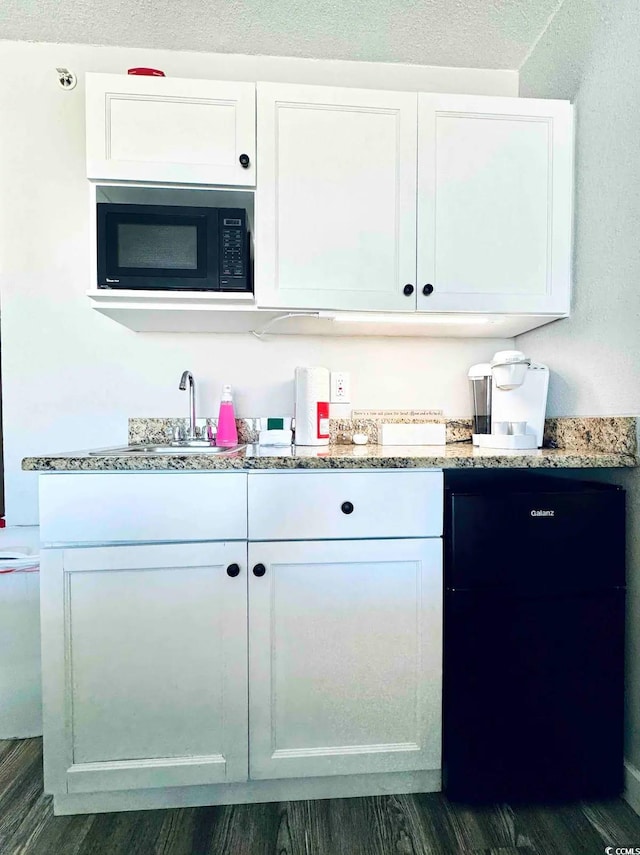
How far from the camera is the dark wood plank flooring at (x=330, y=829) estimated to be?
114cm

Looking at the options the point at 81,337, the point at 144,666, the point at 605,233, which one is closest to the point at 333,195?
the point at 605,233

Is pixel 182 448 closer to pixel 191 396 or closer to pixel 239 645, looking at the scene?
pixel 191 396

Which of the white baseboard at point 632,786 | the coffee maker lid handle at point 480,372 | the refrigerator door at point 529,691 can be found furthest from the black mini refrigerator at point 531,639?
the coffee maker lid handle at point 480,372

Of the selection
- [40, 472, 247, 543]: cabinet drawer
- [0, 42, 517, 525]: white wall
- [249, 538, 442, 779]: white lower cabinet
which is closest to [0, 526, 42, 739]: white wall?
[0, 42, 517, 525]: white wall

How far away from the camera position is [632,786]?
1268 millimetres

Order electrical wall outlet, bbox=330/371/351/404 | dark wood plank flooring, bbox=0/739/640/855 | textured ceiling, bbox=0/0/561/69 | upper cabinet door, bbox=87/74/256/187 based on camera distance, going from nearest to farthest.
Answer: dark wood plank flooring, bbox=0/739/640/855
upper cabinet door, bbox=87/74/256/187
textured ceiling, bbox=0/0/561/69
electrical wall outlet, bbox=330/371/351/404

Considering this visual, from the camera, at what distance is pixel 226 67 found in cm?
182

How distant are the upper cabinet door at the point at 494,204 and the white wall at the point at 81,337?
42cm

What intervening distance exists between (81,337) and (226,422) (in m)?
0.70

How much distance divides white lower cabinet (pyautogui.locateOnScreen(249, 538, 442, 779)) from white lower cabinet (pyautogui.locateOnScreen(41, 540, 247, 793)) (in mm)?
72

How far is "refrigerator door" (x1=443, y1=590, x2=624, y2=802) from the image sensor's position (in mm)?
1217

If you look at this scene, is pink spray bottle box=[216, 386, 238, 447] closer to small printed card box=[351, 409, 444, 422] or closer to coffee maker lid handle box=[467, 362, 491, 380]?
small printed card box=[351, 409, 444, 422]

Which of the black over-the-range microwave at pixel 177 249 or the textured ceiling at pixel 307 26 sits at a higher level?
the textured ceiling at pixel 307 26

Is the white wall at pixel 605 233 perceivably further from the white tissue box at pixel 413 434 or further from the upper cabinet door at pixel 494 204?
the white tissue box at pixel 413 434
